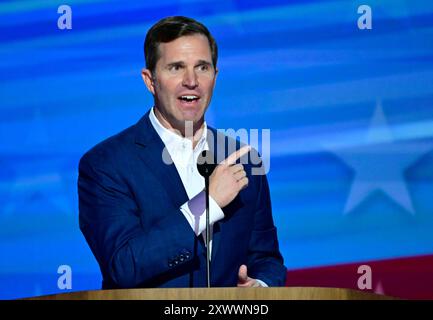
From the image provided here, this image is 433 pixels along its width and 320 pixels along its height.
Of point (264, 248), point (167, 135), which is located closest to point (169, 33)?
point (167, 135)

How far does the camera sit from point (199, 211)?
3.30 metres

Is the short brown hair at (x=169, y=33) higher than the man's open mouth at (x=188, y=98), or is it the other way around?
the short brown hair at (x=169, y=33)

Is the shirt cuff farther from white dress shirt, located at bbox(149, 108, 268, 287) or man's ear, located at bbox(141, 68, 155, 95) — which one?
man's ear, located at bbox(141, 68, 155, 95)

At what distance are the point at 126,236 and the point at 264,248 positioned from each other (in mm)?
616

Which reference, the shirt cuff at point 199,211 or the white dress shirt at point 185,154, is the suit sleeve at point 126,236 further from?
the white dress shirt at point 185,154

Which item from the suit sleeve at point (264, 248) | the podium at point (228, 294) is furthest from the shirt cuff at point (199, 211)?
the podium at point (228, 294)

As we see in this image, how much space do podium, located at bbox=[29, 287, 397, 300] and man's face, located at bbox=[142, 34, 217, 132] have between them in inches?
45.8

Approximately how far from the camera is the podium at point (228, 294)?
2.50 meters

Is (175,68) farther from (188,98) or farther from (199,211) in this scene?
(199,211)

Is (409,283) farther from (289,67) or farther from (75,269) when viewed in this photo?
(75,269)

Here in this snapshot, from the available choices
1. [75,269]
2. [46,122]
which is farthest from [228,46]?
[75,269]

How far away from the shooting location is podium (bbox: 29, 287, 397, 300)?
2.50m

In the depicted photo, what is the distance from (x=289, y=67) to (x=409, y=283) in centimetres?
114

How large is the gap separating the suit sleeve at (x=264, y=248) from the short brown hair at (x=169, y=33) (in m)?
0.58
